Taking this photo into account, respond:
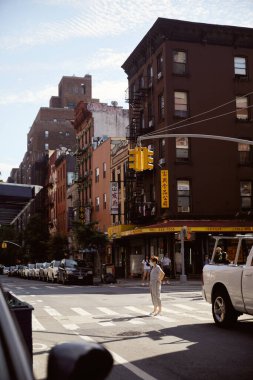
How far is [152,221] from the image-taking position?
42344mm

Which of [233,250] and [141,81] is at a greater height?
[141,81]

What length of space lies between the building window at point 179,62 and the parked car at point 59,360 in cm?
4096

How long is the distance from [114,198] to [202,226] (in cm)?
1187

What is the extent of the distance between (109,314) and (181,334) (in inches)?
184

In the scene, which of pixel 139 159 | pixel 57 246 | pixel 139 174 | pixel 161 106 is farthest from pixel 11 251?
pixel 139 159

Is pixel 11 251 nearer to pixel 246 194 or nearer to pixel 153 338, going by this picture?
pixel 246 194

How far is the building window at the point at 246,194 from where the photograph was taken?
42.0m

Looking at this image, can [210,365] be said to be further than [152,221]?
No

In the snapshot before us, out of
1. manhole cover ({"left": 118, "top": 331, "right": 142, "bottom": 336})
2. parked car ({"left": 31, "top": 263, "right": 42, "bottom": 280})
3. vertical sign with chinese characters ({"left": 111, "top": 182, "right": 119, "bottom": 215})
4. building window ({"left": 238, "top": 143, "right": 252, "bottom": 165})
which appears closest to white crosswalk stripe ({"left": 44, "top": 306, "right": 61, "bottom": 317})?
manhole cover ({"left": 118, "top": 331, "right": 142, "bottom": 336})

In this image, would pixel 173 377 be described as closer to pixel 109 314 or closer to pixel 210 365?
pixel 210 365

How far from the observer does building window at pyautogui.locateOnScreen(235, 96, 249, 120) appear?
4272cm

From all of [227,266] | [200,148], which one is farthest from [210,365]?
[200,148]

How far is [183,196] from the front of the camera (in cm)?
4019

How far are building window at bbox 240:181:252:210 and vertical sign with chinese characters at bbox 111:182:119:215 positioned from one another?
37.3 ft
